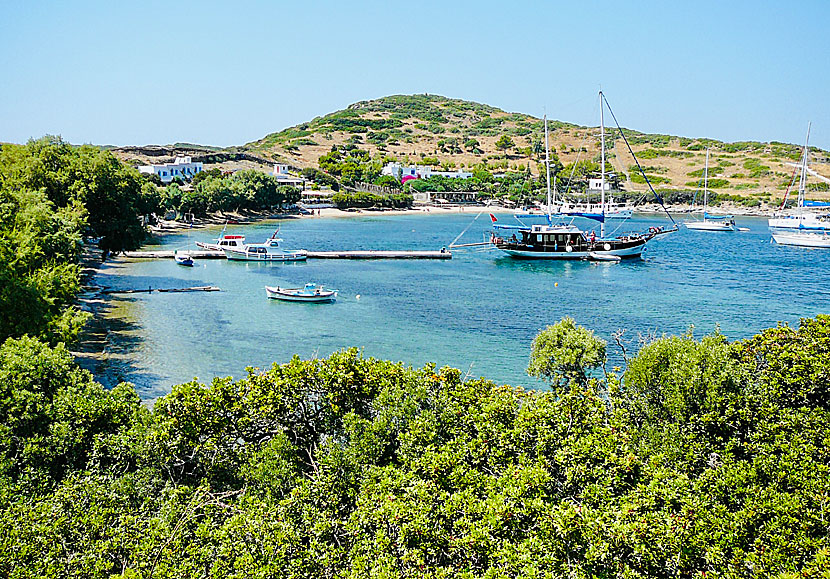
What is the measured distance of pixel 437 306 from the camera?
51938 millimetres

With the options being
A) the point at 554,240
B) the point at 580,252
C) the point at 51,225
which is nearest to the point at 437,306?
the point at 51,225

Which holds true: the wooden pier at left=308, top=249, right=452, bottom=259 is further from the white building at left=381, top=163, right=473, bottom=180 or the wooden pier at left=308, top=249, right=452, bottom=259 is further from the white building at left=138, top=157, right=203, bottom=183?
the white building at left=381, top=163, right=473, bottom=180

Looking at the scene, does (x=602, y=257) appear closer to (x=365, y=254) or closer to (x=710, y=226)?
(x=365, y=254)

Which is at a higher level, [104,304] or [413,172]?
[413,172]

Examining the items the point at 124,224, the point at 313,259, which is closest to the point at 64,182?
the point at 124,224

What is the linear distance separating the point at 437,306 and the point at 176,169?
108 metres

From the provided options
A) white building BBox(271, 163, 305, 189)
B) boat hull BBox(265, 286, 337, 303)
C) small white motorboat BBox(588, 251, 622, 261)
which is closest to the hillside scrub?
boat hull BBox(265, 286, 337, 303)

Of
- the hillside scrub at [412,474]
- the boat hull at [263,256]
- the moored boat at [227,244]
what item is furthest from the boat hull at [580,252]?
the hillside scrub at [412,474]

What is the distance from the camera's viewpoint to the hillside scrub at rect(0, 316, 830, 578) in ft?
35.7

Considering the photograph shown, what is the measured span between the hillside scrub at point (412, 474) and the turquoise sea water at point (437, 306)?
1439 cm

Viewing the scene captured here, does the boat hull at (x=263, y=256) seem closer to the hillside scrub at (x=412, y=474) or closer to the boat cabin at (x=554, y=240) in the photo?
the boat cabin at (x=554, y=240)

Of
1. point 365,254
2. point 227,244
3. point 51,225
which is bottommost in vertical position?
point 365,254

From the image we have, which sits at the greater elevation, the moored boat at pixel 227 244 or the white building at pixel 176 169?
the white building at pixel 176 169

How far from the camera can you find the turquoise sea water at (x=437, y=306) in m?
36.0
